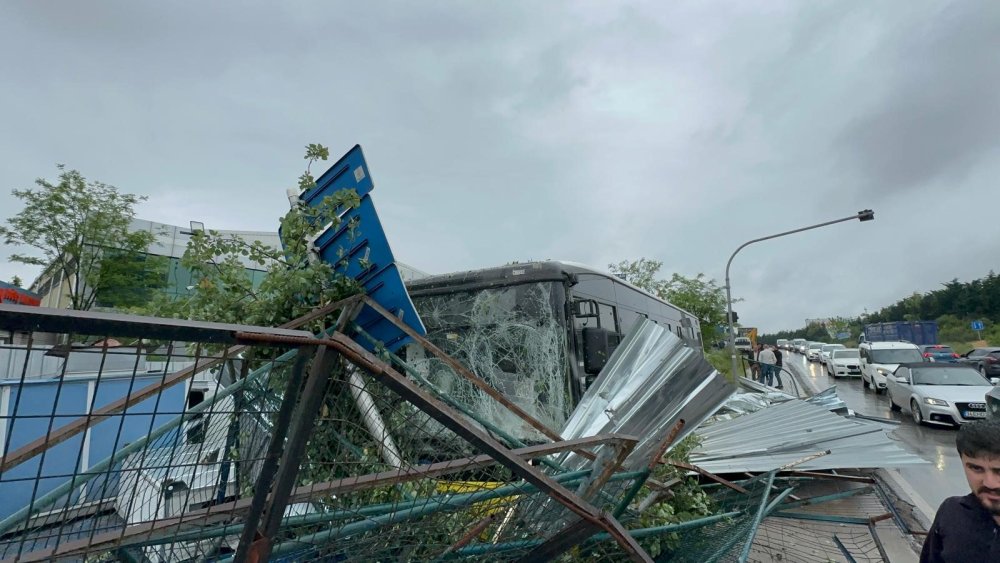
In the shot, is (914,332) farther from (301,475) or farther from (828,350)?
(301,475)

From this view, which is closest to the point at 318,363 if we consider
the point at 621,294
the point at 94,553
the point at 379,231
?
the point at 94,553

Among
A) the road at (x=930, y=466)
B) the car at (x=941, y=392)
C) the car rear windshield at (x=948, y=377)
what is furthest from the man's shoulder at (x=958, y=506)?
the car rear windshield at (x=948, y=377)

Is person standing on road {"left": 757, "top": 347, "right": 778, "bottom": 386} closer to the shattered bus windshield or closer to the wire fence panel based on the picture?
the shattered bus windshield

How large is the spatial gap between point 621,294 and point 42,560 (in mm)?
6872

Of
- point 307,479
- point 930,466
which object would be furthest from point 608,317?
point 930,466

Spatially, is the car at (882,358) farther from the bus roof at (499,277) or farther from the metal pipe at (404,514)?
the metal pipe at (404,514)

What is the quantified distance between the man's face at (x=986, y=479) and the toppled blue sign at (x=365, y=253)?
268cm

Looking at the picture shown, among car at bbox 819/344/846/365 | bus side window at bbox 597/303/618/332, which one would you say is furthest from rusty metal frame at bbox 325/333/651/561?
car at bbox 819/344/846/365

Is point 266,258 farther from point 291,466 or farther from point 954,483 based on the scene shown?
point 954,483

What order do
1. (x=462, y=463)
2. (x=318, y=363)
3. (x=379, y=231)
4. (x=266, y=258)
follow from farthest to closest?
(x=266, y=258) → (x=379, y=231) → (x=462, y=463) → (x=318, y=363)

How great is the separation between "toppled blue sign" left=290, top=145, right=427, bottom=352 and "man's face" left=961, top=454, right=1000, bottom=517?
2.68 m

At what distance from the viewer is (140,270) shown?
65.0 feet

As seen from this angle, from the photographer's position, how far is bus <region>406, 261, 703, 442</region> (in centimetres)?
476

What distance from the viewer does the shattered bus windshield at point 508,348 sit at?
185 inches
